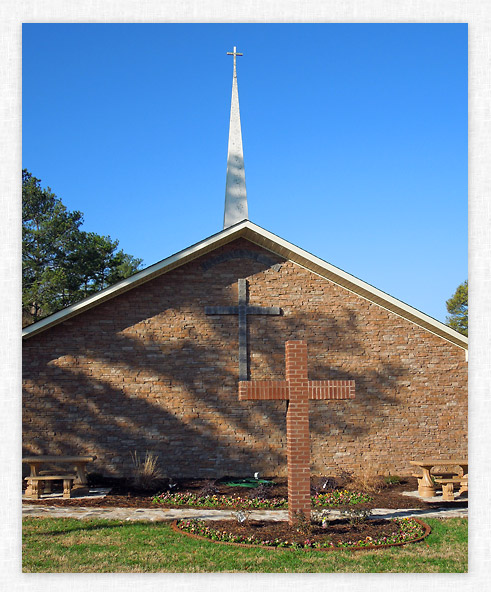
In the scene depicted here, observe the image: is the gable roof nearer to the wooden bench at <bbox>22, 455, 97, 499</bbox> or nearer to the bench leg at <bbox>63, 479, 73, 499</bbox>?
the wooden bench at <bbox>22, 455, 97, 499</bbox>

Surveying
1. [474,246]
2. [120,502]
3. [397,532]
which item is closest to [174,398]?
[120,502]

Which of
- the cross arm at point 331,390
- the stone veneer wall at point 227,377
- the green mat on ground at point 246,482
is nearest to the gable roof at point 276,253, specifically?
the stone veneer wall at point 227,377

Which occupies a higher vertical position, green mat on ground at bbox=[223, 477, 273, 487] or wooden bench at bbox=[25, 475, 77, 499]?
wooden bench at bbox=[25, 475, 77, 499]

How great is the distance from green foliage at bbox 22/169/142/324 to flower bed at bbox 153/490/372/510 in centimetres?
1978

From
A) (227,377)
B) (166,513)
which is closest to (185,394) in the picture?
(227,377)

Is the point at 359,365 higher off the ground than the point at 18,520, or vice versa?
the point at 359,365

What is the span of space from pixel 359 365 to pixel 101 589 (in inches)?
388

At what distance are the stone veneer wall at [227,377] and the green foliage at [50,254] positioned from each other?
54.2 feet

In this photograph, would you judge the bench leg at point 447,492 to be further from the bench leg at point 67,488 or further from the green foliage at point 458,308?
the green foliage at point 458,308

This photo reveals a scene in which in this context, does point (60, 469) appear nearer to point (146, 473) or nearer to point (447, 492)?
point (146, 473)

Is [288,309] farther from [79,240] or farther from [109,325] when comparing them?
[79,240]

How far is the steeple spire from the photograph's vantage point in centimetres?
2319

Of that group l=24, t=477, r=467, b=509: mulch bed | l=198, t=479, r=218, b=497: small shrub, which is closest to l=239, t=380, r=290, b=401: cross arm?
l=24, t=477, r=467, b=509: mulch bed

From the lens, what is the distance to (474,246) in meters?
7.65
